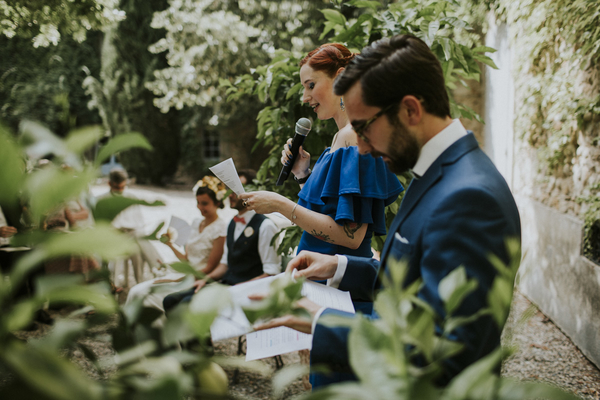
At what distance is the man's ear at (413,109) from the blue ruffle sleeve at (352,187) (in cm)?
56

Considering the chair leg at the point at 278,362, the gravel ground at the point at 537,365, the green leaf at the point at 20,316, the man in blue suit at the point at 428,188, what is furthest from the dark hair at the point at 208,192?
A: the green leaf at the point at 20,316

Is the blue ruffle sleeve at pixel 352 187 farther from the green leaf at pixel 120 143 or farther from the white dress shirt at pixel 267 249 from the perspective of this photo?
the white dress shirt at pixel 267 249

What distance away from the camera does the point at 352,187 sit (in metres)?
1.67

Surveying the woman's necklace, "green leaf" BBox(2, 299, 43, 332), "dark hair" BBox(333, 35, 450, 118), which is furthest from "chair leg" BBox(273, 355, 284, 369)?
"green leaf" BBox(2, 299, 43, 332)

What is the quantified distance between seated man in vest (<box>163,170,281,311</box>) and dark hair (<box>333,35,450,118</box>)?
2.83 meters

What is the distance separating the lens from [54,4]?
6.33 metres

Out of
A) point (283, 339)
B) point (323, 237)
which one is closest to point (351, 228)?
point (323, 237)

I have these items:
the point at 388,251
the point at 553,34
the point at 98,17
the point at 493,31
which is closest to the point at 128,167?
the point at 98,17

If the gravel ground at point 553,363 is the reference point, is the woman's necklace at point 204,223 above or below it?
above

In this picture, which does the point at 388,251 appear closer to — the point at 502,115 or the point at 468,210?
the point at 468,210

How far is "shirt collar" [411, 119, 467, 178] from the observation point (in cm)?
115

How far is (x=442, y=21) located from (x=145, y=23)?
17.4m

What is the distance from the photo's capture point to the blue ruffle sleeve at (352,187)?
5.57ft

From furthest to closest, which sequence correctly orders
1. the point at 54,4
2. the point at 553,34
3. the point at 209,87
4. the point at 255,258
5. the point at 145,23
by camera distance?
the point at 145,23, the point at 209,87, the point at 54,4, the point at 553,34, the point at 255,258
